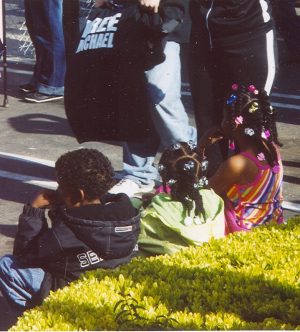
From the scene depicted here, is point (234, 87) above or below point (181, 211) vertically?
above

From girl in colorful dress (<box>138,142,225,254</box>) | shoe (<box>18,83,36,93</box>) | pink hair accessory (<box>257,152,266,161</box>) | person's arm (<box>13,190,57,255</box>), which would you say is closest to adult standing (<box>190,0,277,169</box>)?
pink hair accessory (<box>257,152,266,161</box>)

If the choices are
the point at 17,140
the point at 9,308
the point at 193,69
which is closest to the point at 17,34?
the point at 17,140

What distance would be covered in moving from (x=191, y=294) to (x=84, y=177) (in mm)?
1403

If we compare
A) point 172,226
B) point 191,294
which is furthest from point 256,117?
point 191,294

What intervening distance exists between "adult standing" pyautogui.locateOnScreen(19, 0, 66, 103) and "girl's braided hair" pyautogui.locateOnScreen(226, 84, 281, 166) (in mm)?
4263

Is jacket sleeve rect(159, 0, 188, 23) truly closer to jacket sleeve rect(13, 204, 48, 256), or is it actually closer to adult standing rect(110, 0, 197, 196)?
adult standing rect(110, 0, 197, 196)

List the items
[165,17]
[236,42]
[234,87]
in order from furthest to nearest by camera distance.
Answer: [165,17]
[236,42]
[234,87]

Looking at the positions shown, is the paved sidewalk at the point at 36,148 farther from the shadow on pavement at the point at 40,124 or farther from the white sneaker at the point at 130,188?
the white sneaker at the point at 130,188

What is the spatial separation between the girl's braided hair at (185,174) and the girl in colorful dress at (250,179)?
200 millimetres

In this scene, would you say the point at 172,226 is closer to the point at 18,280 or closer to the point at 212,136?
the point at 18,280

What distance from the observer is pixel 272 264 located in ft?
11.9

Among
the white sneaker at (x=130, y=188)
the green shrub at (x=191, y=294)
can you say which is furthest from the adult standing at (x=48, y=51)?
the green shrub at (x=191, y=294)

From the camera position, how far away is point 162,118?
652 centimetres

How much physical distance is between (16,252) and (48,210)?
24cm
